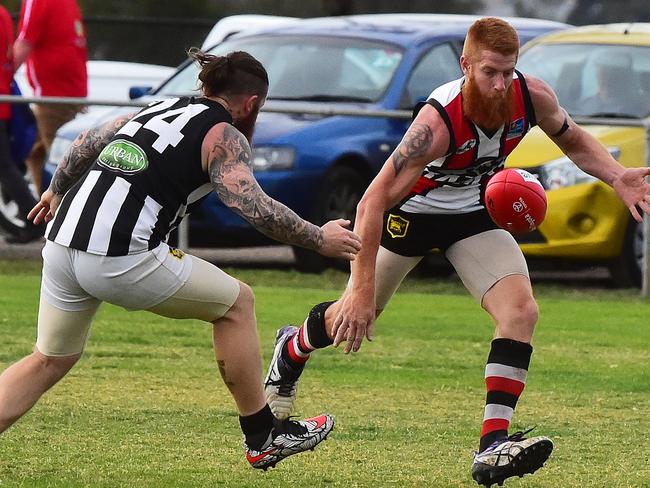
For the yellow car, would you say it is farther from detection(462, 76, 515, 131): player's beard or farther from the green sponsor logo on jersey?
the green sponsor logo on jersey

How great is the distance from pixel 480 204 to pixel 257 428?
1.36 meters

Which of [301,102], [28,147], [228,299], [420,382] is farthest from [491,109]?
[28,147]

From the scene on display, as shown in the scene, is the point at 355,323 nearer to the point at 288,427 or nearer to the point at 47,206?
the point at 288,427

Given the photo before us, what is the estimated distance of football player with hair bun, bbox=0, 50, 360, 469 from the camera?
5707mm

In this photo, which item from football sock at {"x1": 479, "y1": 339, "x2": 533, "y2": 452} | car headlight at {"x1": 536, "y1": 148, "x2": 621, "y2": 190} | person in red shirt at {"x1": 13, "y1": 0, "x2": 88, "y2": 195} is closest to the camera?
football sock at {"x1": 479, "y1": 339, "x2": 533, "y2": 452}

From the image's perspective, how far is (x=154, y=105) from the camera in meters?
6.00

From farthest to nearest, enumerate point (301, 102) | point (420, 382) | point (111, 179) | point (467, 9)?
point (467, 9) → point (301, 102) → point (420, 382) → point (111, 179)

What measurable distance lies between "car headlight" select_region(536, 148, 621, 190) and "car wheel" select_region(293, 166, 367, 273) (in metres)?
1.55

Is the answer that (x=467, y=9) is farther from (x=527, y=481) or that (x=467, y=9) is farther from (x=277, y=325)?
(x=527, y=481)

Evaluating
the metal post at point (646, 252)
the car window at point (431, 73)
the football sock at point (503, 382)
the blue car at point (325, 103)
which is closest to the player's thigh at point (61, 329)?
the football sock at point (503, 382)

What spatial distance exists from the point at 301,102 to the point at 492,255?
6555 mm

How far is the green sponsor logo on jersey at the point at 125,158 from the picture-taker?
5742 mm

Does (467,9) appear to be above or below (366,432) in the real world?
below

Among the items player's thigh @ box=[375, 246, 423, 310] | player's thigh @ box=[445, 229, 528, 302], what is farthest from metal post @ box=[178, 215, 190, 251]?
player's thigh @ box=[445, 229, 528, 302]
